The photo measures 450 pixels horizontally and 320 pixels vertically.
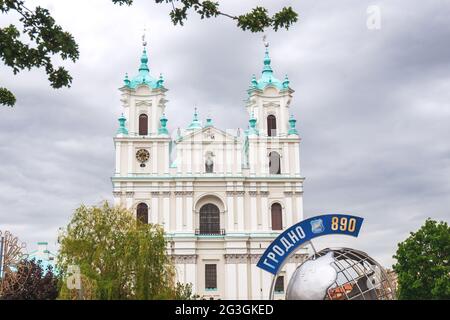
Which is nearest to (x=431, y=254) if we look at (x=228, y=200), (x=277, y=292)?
(x=277, y=292)

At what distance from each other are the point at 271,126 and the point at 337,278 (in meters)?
41.5

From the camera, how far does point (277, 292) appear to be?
5166 centimetres

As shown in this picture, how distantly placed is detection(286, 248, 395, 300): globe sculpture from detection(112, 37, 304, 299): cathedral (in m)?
34.8

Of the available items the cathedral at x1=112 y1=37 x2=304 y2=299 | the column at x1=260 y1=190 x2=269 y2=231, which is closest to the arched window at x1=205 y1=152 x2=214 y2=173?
the cathedral at x1=112 y1=37 x2=304 y2=299

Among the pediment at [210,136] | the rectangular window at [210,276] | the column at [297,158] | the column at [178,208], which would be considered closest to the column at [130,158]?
the column at [178,208]

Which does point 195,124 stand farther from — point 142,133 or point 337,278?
point 337,278

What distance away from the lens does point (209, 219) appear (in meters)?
54.2

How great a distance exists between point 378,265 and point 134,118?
136 feet

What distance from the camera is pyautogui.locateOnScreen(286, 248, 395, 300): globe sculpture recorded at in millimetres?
16016

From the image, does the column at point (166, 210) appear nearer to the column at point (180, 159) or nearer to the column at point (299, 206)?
the column at point (180, 159)

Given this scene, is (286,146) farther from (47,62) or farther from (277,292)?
(47,62)

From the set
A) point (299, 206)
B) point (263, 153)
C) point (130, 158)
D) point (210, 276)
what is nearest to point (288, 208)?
point (299, 206)

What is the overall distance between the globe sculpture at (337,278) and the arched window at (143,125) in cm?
3983

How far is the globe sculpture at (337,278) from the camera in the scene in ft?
52.5
